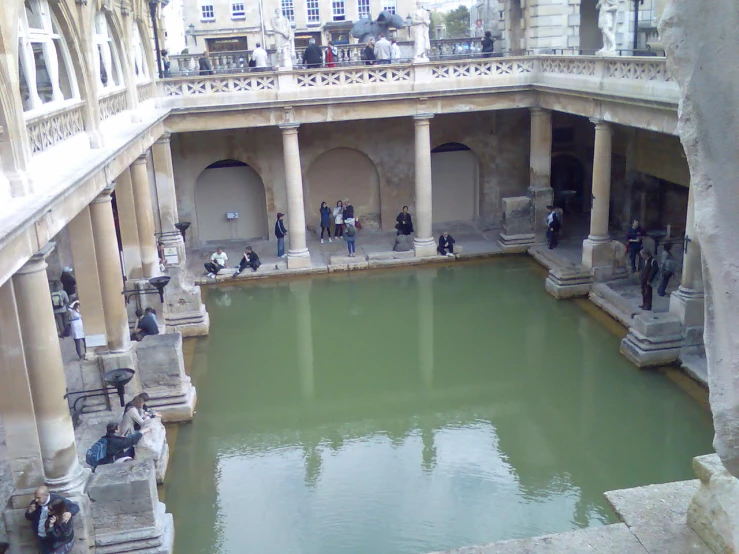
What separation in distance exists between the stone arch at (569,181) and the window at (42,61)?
17.4m

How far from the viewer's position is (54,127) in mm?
9523

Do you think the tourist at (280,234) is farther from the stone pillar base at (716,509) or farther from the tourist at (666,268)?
the stone pillar base at (716,509)

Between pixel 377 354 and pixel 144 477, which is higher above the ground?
pixel 144 477

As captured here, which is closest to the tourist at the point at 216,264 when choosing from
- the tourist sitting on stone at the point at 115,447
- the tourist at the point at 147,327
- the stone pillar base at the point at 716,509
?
the tourist at the point at 147,327

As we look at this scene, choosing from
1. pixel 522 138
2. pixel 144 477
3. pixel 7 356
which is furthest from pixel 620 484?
pixel 522 138

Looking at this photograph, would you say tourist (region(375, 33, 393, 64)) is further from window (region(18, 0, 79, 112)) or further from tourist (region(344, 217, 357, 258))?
window (region(18, 0, 79, 112))

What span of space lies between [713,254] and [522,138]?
22.7 m

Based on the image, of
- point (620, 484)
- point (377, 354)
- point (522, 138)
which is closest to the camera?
point (620, 484)

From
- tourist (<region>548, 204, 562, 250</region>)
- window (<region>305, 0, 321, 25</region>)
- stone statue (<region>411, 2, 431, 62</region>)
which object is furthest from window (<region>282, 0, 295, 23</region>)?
tourist (<region>548, 204, 562, 250</region>)

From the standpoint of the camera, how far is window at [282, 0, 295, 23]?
1532 inches

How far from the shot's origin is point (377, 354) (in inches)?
591

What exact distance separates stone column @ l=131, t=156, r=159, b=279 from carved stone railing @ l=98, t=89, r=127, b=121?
66.3 inches

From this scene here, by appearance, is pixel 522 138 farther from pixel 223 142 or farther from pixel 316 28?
pixel 316 28

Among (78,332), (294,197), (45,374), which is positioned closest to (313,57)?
(294,197)
